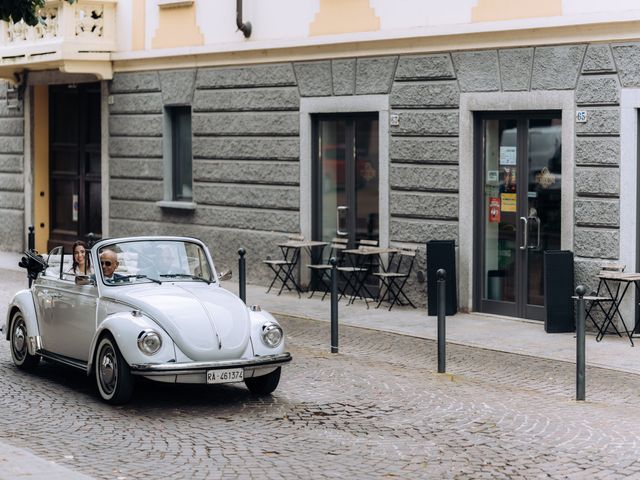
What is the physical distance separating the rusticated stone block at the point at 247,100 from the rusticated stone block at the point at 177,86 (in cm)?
24

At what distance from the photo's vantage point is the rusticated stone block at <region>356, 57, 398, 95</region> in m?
18.3

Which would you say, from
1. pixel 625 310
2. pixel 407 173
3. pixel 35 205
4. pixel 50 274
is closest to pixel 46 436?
pixel 50 274

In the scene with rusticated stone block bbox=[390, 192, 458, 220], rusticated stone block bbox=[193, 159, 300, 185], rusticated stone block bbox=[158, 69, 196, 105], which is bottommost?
rusticated stone block bbox=[390, 192, 458, 220]

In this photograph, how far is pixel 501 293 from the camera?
56.5 feet

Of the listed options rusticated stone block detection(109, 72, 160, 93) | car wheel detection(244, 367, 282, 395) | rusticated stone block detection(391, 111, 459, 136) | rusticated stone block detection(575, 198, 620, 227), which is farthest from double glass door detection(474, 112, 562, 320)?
rusticated stone block detection(109, 72, 160, 93)

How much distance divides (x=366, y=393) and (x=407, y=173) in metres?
6.74

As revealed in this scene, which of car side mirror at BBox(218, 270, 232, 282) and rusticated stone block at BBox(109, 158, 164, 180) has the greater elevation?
rusticated stone block at BBox(109, 158, 164, 180)

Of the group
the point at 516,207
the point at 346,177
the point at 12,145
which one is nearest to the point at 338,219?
the point at 346,177

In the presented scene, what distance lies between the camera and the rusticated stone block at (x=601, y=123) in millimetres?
15469

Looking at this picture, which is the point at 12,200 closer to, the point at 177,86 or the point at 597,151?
the point at 177,86

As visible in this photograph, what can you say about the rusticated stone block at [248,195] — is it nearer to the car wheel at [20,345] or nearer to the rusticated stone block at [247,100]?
the rusticated stone block at [247,100]

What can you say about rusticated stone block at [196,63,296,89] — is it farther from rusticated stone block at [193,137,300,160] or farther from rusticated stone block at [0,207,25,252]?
rusticated stone block at [0,207,25,252]

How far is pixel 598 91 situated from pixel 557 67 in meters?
0.69

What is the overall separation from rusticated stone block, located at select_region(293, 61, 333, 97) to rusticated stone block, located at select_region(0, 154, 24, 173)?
9.26 meters
